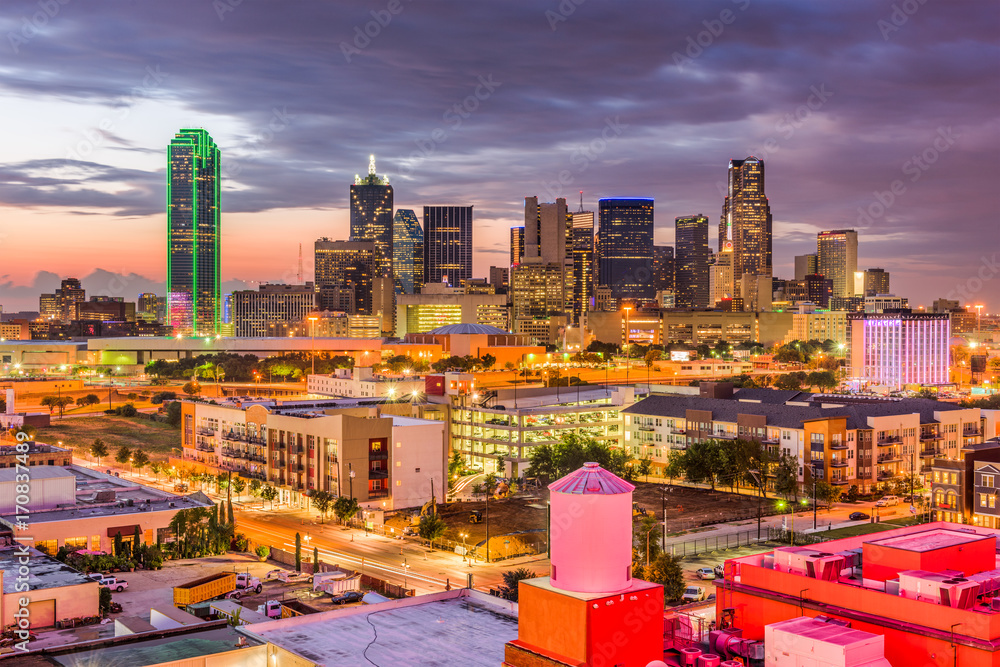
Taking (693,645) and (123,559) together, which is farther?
(123,559)

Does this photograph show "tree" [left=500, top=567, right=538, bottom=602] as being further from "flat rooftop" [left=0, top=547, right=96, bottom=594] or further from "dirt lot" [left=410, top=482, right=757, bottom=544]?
"flat rooftop" [left=0, top=547, right=96, bottom=594]

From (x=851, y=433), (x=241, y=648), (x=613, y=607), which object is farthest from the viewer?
(x=851, y=433)

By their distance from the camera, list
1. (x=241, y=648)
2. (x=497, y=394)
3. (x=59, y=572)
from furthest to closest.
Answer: (x=497, y=394)
(x=59, y=572)
(x=241, y=648)

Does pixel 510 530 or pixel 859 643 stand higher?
pixel 859 643

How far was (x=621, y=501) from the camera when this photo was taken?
1347 cm

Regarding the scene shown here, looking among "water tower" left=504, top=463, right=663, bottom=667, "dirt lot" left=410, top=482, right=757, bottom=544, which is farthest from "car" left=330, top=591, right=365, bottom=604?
"water tower" left=504, top=463, right=663, bottom=667

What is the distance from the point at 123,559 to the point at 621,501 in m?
27.4

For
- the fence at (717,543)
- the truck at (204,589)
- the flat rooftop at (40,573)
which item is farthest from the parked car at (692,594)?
the flat rooftop at (40,573)

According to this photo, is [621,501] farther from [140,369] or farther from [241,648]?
[140,369]

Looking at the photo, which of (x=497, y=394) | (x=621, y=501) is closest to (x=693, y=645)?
(x=621, y=501)

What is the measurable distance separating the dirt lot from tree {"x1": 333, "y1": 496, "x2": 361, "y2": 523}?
6.67 feet

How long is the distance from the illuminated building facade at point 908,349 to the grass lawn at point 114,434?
103 metres

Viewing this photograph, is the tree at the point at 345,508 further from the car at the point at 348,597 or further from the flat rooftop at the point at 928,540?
the flat rooftop at the point at 928,540

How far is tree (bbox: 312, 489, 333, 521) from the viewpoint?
50.2 metres
